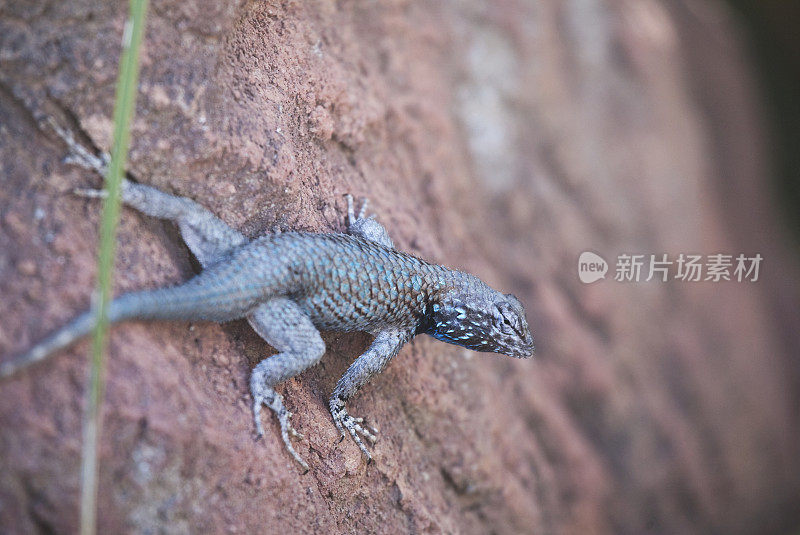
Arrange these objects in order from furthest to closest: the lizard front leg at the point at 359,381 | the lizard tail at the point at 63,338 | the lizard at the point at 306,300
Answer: the lizard front leg at the point at 359,381 → the lizard at the point at 306,300 → the lizard tail at the point at 63,338

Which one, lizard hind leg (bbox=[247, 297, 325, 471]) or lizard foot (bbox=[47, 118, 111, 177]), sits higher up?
lizard foot (bbox=[47, 118, 111, 177])

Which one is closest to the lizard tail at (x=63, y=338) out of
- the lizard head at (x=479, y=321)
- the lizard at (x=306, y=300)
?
the lizard at (x=306, y=300)

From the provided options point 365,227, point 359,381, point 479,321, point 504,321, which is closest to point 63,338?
point 359,381

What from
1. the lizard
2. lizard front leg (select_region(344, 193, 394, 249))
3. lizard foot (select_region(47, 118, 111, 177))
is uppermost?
lizard front leg (select_region(344, 193, 394, 249))

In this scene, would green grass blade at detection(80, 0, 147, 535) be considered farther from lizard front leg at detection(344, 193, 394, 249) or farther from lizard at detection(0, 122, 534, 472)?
lizard front leg at detection(344, 193, 394, 249)

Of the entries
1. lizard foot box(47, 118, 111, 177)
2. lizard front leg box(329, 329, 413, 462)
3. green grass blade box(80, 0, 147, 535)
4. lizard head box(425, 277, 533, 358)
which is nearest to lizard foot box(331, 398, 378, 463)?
lizard front leg box(329, 329, 413, 462)

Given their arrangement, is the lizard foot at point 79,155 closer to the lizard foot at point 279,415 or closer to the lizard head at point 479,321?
the lizard foot at point 279,415

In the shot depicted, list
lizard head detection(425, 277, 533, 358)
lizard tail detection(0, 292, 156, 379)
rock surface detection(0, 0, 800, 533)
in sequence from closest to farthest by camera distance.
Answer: lizard tail detection(0, 292, 156, 379) < rock surface detection(0, 0, 800, 533) < lizard head detection(425, 277, 533, 358)
